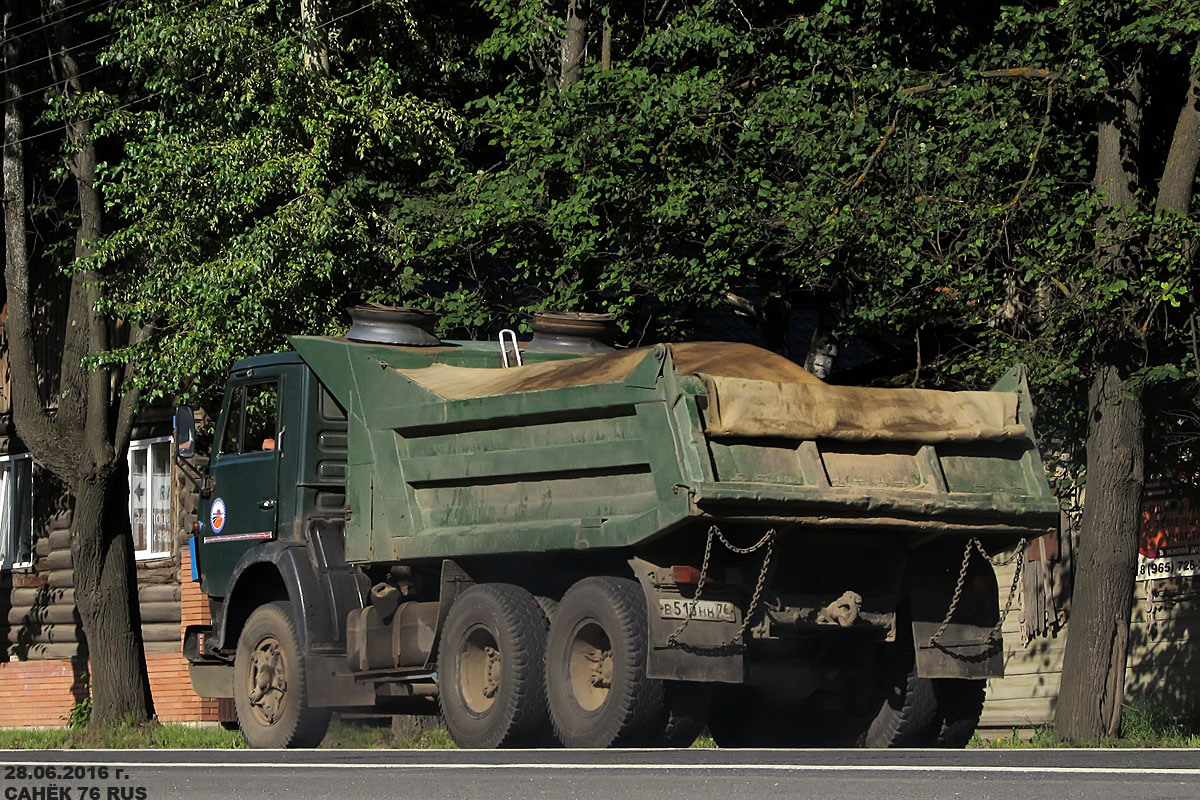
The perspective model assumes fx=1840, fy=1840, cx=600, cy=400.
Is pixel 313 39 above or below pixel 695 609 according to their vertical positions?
above

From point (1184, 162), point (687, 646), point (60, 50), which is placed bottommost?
point (687, 646)

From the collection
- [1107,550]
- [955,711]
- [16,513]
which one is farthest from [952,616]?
[16,513]

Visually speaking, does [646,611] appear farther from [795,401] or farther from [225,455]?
[225,455]

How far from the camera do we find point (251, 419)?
1383cm

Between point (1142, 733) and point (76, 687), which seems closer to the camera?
point (1142, 733)

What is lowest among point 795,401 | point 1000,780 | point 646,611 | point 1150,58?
point 1000,780

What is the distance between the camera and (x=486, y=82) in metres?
20.2

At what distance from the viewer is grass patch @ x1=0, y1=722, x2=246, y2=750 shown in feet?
55.8

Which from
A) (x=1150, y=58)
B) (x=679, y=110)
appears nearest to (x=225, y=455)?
(x=679, y=110)

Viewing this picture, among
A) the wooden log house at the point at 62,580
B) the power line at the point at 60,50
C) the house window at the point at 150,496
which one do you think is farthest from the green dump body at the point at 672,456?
the house window at the point at 150,496

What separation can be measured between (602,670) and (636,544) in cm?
104

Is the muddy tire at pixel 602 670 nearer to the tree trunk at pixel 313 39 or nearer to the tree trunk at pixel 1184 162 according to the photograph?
the tree trunk at pixel 1184 162

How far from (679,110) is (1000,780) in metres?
9.33

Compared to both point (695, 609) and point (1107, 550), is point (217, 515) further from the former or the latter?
point (1107, 550)
